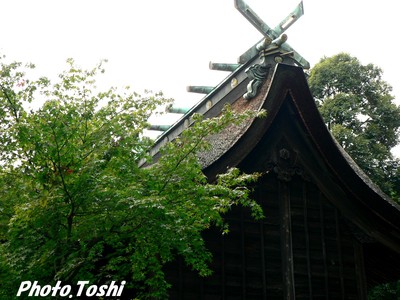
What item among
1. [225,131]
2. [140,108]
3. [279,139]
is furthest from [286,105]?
[140,108]

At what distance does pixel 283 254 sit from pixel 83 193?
14.3ft

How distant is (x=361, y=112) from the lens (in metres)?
26.6

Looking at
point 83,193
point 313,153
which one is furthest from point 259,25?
point 83,193

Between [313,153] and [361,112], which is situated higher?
[361,112]

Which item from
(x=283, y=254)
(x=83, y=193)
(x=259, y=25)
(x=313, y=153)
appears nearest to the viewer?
(x=83, y=193)

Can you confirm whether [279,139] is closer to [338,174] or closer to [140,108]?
[338,174]

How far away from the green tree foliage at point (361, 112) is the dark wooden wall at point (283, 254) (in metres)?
14.7

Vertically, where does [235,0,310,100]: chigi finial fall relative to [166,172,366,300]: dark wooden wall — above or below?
above

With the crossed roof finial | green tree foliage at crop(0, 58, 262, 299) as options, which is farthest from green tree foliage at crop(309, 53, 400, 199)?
green tree foliage at crop(0, 58, 262, 299)

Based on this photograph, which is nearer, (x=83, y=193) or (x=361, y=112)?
(x=83, y=193)

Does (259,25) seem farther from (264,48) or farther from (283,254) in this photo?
(283,254)

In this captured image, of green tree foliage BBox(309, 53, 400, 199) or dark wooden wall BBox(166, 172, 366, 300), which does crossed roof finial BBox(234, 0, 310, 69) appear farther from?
green tree foliage BBox(309, 53, 400, 199)

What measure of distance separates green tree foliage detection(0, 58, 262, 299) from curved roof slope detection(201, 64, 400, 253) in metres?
Answer: 2.81

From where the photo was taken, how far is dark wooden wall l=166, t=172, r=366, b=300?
8.20 meters
